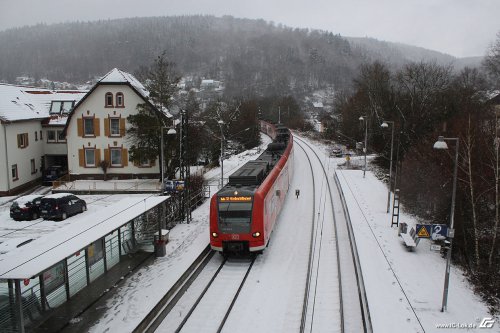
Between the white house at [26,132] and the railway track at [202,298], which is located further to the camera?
the white house at [26,132]

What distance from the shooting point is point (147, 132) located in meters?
38.1

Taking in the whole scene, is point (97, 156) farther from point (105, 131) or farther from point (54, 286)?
point (54, 286)

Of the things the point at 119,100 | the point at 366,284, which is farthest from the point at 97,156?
the point at 366,284

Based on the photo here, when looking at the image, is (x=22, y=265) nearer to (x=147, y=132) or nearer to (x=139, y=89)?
(x=147, y=132)

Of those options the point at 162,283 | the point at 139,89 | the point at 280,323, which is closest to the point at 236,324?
the point at 280,323

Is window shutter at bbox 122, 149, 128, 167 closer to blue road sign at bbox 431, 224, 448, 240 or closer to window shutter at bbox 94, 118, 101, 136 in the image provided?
window shutter at bbox 94, 118, 101, 136

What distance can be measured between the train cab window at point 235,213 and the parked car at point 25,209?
17247mm

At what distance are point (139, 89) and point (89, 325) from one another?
105 feet

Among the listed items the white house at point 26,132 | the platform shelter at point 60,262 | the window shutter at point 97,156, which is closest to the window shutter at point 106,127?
the window shutter at point 97,156

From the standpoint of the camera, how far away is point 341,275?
17594mm

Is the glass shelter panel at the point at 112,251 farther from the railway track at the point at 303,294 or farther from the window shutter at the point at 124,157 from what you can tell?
the window shutter at the point at 124,157

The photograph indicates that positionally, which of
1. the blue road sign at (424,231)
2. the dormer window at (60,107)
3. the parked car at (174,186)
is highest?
the dormer window at (60,107)

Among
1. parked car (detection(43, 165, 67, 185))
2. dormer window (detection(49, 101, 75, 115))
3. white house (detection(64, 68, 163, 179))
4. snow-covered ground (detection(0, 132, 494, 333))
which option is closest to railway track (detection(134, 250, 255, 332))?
snow-covered ground (detection(0, 132, 494, 333))

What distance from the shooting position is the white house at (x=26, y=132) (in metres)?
36.9
